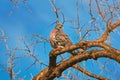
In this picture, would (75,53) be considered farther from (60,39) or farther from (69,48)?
(60,39)

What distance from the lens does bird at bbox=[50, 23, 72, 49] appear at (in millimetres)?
7121

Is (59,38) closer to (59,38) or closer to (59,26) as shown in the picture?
(59,38)

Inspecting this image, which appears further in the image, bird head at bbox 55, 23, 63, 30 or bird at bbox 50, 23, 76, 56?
bird head at bbox 55, 23, 63, 30

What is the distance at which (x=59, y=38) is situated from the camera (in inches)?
298

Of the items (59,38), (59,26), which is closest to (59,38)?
(59,38)

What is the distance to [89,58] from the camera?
629 cm

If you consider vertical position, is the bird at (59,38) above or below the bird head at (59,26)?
below

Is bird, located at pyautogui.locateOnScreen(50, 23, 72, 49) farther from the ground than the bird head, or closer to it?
closer to it

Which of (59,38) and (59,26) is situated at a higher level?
(59,26)

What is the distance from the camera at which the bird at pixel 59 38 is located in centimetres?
712

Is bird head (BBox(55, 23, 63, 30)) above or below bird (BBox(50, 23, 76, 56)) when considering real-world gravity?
above

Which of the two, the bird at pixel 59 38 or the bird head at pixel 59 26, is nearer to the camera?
the bird at pixel 59 38

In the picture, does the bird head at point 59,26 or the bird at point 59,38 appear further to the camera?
the bird head at point 59,26

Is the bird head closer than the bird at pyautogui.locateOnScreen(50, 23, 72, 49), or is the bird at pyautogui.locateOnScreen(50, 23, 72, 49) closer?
the bird at pyautogui.locateOnScreen(50, 23, 72, 49)
